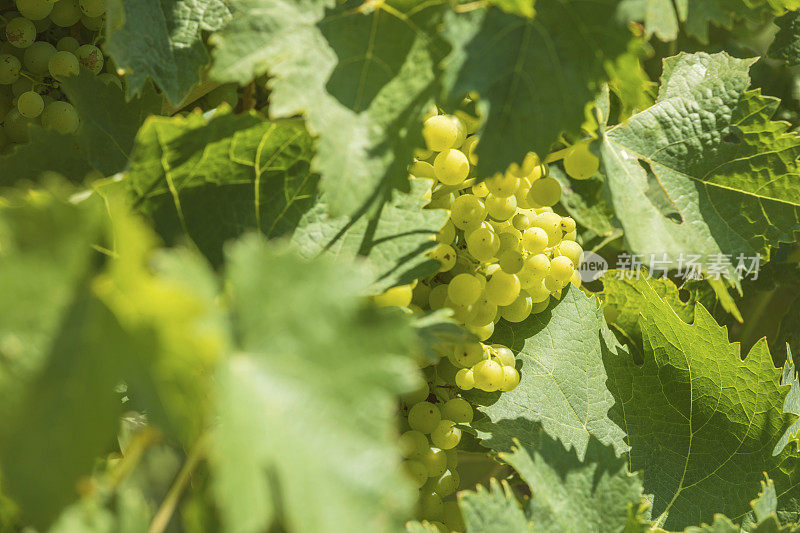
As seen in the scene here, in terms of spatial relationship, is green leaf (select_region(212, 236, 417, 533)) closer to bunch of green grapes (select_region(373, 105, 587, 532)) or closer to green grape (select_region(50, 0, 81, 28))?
bunch of green grapes (select_region(373, 105, 587, 532))

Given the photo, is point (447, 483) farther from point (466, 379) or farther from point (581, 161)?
point (581, 161)

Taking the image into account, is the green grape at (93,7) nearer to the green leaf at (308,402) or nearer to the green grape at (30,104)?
the green grape at (30,104)

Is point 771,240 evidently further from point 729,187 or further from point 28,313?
point 28,313

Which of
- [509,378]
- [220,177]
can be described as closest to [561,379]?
[509,378]

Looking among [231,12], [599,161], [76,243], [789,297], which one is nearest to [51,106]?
[231,12]

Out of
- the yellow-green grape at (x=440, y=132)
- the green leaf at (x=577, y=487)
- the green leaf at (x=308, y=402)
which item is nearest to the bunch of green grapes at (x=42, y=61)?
the yellow-green grape at (x=440, y=132)
